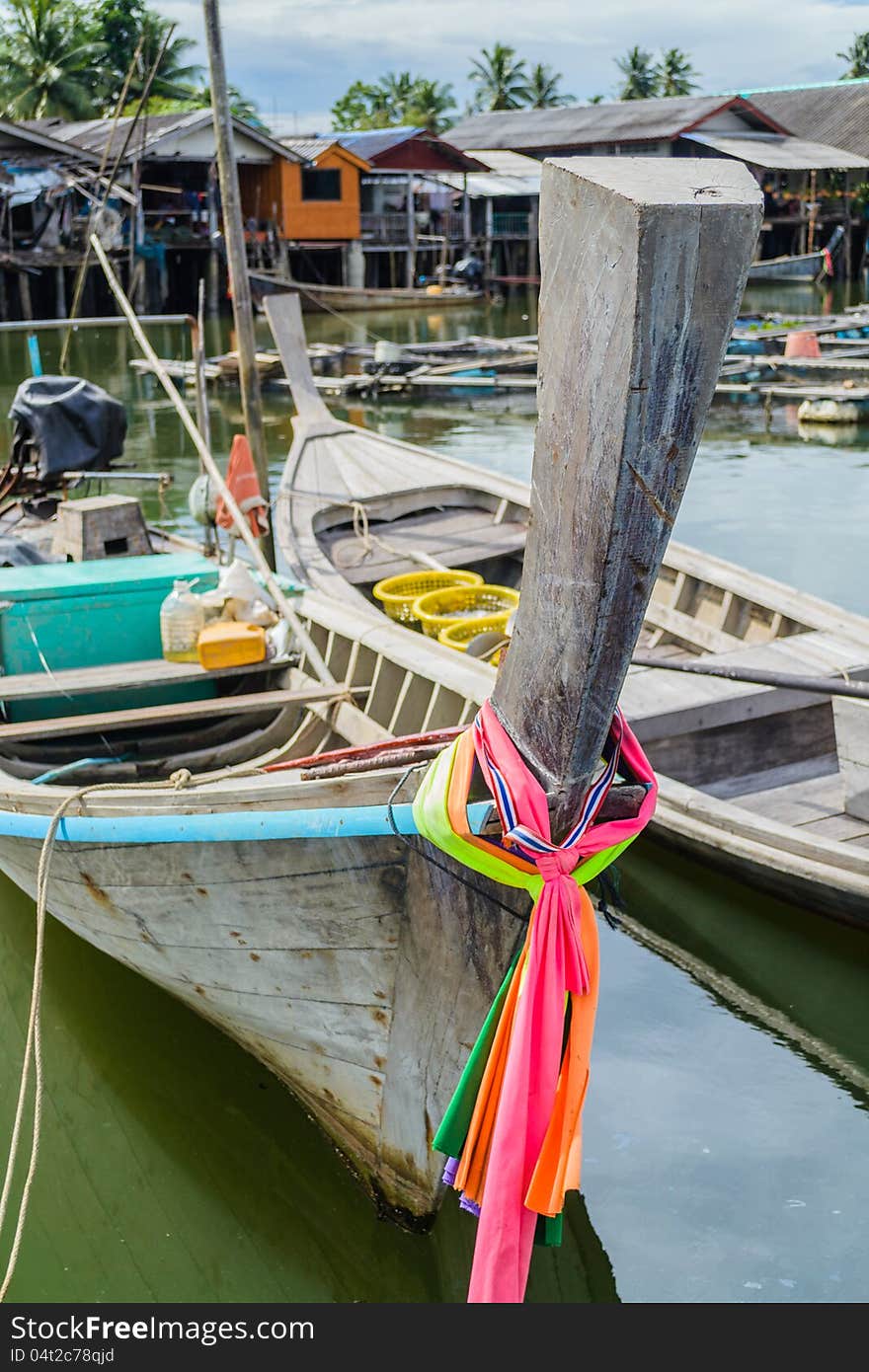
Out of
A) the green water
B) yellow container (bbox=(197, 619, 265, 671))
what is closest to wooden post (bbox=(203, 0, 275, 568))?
yellow container (bbox=(197, 619, 265, 671))

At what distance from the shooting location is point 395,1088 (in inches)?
151

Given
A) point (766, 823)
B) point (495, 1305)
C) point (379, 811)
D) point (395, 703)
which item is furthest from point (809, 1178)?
point (395, 703)

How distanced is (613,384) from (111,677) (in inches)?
155

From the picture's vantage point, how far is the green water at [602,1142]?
165 inches

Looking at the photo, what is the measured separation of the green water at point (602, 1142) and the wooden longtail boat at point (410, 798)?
0.40 meters

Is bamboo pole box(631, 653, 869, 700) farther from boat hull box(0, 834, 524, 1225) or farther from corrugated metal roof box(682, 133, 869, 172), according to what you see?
corrugated metal roof box(682, 133, 869, 172)

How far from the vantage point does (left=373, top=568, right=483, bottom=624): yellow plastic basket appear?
810cm

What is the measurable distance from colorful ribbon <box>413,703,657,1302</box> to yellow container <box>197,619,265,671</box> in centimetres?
290

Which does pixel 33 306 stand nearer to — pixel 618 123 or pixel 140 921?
pixel 618 123

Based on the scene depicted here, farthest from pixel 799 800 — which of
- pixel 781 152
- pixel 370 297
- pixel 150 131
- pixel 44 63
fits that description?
pixel 44 63

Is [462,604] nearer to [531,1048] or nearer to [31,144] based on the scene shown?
[531,1048]

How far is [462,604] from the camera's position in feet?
26.5

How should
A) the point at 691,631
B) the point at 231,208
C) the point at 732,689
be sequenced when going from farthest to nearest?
the point at 231,208 < the point at 691,631 < the point at 732,689

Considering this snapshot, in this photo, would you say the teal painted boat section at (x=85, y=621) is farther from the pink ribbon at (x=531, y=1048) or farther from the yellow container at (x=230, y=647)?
the pink ribbon at (x=531, y=1048)
